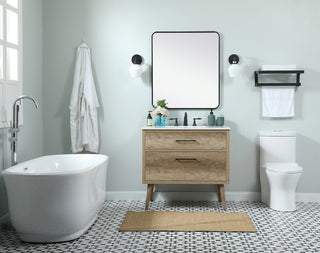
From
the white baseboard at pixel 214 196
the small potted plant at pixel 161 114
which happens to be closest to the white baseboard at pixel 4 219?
the white baseboard at pixel 214 196

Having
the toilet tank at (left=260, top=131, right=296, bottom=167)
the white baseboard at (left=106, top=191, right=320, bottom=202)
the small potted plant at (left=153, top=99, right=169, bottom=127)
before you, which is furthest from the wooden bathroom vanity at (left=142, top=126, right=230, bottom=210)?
the toilet tank at (left=260, top=131, right=296, bottom=167)

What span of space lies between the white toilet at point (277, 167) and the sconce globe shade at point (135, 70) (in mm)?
1553

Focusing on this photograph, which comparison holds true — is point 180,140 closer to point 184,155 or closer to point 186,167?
point 184,155

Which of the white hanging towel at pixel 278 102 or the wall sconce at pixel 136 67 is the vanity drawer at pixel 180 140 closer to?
the wall sconce at pixel 136 67

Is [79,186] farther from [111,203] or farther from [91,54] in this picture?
[91,54]

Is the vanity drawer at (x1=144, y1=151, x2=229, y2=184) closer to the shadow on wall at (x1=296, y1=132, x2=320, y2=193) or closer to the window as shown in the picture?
the shadow on wall at (x1=296, y1=132, x2=320, y2=193)

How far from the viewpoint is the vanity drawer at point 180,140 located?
137 inches

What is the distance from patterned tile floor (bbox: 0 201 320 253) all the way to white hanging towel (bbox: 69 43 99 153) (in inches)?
35.9

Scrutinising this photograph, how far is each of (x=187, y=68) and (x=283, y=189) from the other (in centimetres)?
170

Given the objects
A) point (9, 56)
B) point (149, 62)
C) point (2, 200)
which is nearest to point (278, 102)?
point (149, 62)

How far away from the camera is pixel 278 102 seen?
388 centimetres

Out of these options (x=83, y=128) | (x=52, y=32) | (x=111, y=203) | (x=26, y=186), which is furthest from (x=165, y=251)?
(x=52, y=32)

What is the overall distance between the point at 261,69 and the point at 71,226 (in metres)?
2.62

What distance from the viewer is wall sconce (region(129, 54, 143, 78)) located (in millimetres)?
3779
